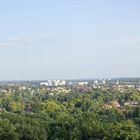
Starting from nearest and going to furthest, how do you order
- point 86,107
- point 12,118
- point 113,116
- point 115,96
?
point 12,118 → point 113,116 → point 86,107 → point 115,96

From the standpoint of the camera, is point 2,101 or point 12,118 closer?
point 12,118

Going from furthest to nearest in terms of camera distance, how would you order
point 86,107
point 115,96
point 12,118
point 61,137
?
1. point 115,96
2. point 86,107
3. point 12,118
4. point 61,137

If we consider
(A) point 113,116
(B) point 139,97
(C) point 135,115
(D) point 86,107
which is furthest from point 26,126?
(B) point 139,97

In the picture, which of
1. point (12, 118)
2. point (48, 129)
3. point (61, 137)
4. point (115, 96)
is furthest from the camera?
point (115, 96)

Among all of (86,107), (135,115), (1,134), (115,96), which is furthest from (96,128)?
(115,96)

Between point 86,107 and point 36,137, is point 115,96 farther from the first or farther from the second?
point 36,137

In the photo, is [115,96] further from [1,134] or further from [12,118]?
[1,134]

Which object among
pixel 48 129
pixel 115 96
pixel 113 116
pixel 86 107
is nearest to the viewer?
pixel 48 129

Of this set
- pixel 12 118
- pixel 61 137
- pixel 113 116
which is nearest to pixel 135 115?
pixel 113 116

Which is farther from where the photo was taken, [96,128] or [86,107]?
[86,107]
